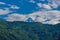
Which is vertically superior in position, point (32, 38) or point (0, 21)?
point (0, 21)

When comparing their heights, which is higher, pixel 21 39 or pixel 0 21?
pixel 0 21

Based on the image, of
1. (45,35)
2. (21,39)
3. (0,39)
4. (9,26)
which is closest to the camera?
(0,39)

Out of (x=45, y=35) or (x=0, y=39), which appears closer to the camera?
(x=0, y=39)

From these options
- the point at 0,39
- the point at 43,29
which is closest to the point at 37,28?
the point at 43,29

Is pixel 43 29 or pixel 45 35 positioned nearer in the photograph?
pixel 45 35

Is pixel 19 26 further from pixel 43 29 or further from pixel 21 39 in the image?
pixel 21 39

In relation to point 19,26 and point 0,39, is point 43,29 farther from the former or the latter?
point 0,39

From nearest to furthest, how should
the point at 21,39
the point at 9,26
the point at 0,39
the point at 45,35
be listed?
the point at 0,39 → the point at 21,39 → the point at 45,35 → the point at 9,26

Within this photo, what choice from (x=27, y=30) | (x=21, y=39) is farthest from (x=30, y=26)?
(x=21, y=39)
